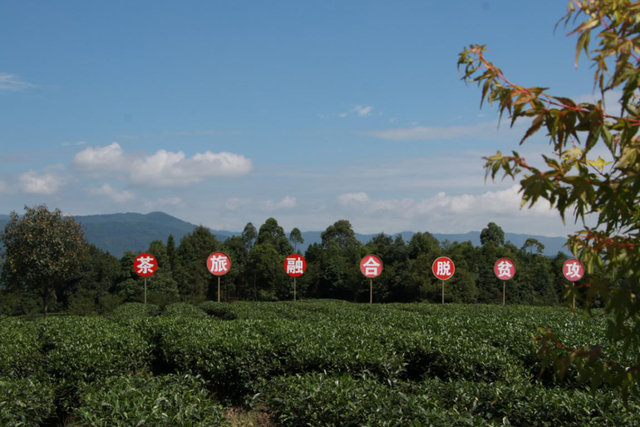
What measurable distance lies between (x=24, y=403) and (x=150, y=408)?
5.95 ft

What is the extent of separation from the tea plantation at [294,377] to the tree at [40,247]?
31.9 feet

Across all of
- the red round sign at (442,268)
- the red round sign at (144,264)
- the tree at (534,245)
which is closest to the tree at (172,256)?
the red round sign at (144,264)

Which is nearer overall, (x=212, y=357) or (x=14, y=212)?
(x=212, y=357)

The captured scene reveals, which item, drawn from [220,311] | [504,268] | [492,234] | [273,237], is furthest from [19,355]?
[492,234]

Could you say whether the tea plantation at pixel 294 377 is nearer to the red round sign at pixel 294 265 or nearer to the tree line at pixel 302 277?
the red round sign at pixel 294 265

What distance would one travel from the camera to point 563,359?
2.07 m

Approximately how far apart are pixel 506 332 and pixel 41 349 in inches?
294

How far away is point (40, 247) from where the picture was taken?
18109mm

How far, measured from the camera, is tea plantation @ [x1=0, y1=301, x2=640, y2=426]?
14.1ft

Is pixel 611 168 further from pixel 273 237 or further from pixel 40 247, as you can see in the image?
pixel 273 237

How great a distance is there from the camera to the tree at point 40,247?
18.1m

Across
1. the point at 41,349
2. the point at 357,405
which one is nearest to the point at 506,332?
the point at 357,405

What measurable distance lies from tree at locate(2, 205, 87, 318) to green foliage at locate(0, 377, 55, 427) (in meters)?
14.0

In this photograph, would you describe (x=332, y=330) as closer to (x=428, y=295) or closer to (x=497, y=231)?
(x=428, y=295)
